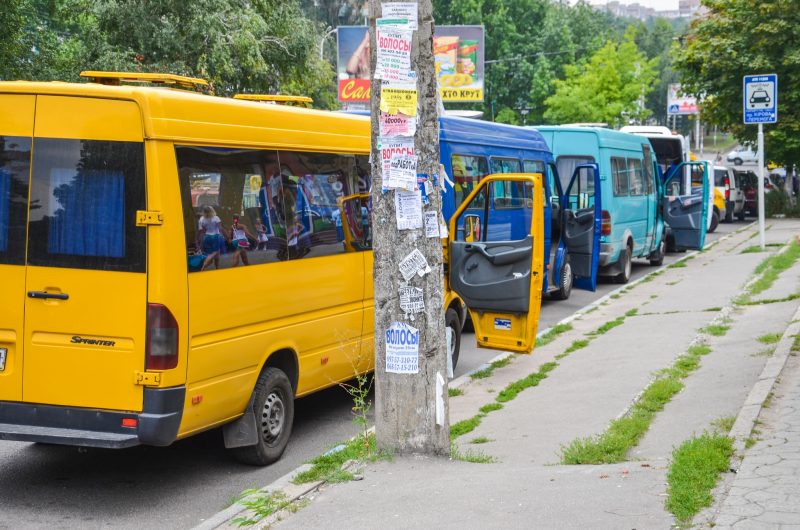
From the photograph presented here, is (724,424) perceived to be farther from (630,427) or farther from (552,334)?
(552,334)

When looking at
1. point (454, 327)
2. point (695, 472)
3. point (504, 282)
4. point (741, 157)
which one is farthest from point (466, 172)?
point (741, 157)

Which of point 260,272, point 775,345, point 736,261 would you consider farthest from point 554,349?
point 736,261

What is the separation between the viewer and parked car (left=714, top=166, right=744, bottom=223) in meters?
39.2

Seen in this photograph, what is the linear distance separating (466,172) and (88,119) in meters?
7.24

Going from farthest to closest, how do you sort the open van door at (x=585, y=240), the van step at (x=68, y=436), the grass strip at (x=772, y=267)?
the grass strip at (x=772, y=267) < the open van door at (x=585, y=240) < the van step at (x=68, y=436)

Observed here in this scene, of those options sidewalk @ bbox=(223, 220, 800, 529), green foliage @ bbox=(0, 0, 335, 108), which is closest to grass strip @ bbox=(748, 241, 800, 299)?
sidewalk @ bbox=(223, 220, 800, 529)

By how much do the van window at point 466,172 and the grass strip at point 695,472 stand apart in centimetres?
640

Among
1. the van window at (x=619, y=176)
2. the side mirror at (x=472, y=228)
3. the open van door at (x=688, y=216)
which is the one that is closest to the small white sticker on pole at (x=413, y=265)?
the side mirror at (x=472, y=228)

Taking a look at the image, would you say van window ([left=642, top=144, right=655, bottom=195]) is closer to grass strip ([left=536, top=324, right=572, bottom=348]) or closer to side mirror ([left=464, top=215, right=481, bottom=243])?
grass strip ([left=536, top=324, right=572, bottom=348])

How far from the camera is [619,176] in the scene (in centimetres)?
2045

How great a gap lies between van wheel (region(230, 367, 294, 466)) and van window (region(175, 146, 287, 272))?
893 millimetres

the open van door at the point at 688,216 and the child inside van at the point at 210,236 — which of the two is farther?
the open van door at the point at 688,216

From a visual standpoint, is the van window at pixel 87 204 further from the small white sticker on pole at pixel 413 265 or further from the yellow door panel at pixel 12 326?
the small white sticker on pole at pixel 413 265

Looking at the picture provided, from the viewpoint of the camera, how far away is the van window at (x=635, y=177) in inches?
838
